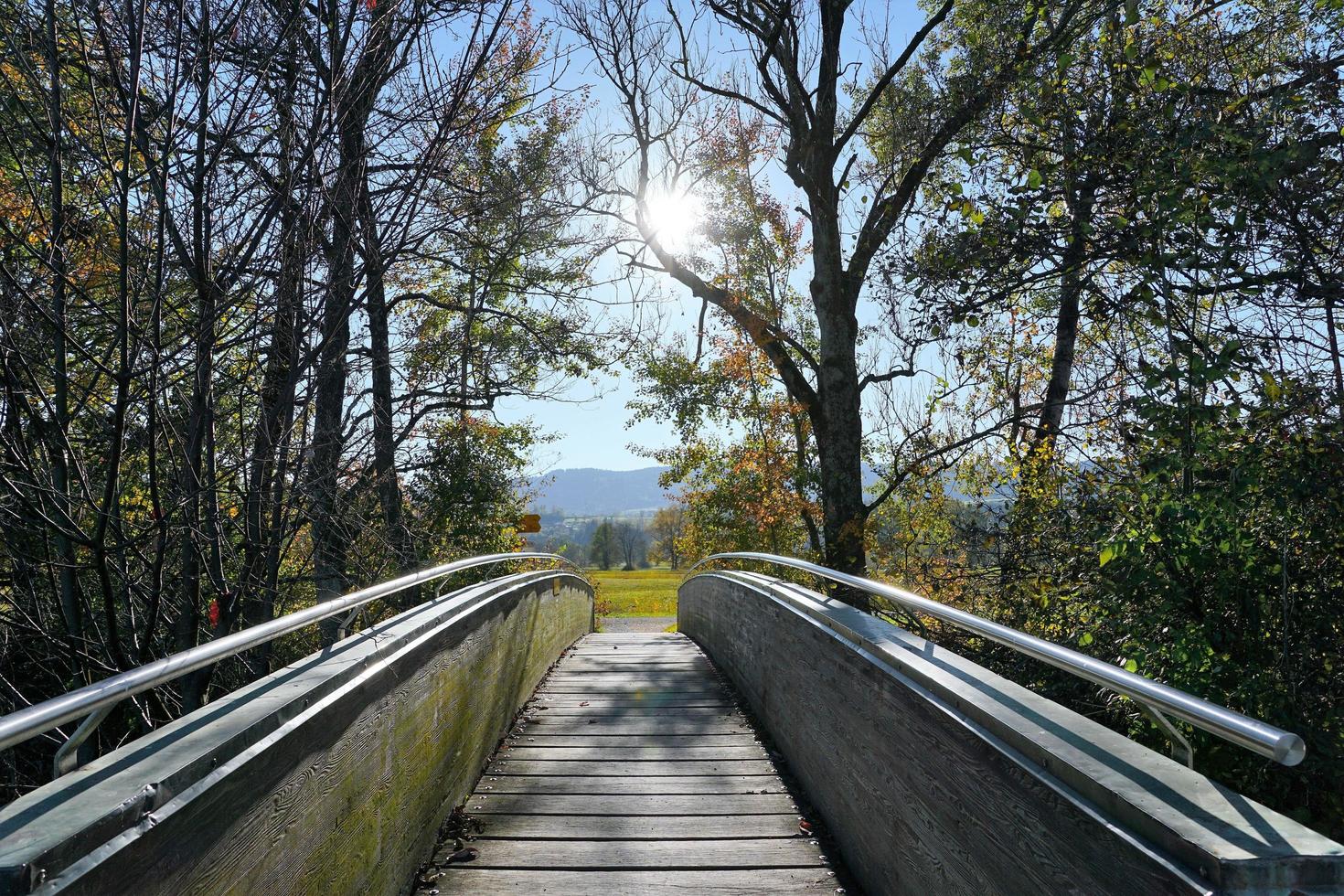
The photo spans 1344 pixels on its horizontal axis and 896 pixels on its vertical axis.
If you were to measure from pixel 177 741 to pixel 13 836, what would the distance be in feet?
1.64

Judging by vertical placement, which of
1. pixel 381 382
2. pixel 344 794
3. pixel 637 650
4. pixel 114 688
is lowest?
pixel 637 650

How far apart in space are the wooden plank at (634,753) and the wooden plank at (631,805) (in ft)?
2.14

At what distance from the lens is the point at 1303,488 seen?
3527 millimetres

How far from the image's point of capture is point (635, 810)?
4.12 metres

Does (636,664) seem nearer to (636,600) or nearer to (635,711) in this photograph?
(635,711)

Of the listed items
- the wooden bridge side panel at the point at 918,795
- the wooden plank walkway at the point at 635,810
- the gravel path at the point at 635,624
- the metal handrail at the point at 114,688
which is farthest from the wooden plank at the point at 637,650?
the gravel path at the point at 635,624

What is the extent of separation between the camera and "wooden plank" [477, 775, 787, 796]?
444cm

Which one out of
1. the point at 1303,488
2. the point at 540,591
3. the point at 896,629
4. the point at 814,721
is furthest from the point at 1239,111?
the point at 540,591

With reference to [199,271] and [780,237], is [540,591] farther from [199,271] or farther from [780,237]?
[780,237]

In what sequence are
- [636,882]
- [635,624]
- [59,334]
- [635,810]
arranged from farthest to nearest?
A: [635,624] → [635,810] → [636,882] → [59,334]

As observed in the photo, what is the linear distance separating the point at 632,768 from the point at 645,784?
11.6 inches

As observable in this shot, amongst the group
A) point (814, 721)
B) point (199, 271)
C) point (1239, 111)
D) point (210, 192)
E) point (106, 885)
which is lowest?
point (814, 721)

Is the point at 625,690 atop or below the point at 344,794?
below

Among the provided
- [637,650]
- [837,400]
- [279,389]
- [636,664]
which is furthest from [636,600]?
[279,389]
